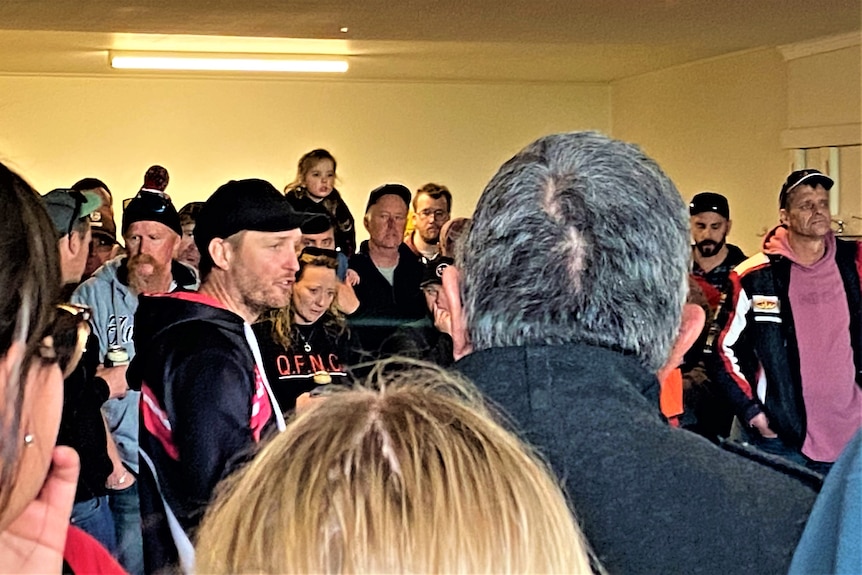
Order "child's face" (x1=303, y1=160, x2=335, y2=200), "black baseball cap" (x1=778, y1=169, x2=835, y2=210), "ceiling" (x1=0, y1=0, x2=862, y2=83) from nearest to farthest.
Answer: "black baseball cap" (x1=778, y1=169, x2=835, y2=210) → "child's face" (x1=303, y1=160, x2=335, y2=200) → "ceiling" (x1=0, y1=0, x2=862, y2=83)

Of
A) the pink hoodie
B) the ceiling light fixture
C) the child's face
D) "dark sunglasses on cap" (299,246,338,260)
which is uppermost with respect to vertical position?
the ceiling light fixture

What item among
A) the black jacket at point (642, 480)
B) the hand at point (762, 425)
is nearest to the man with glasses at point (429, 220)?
the hand at point (762, 425)

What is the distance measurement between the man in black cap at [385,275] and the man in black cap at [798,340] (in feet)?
4.18

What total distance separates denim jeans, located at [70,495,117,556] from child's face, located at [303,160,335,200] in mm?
2973

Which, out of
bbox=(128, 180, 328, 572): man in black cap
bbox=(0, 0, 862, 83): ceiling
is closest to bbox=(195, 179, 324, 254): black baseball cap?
bbox=(128, 180, 328, 572): man in black cap

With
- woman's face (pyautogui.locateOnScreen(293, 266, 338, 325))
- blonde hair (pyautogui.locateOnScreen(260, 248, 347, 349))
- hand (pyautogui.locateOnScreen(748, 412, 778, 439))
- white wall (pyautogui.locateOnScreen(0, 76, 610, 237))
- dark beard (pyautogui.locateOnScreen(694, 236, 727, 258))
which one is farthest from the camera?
white wall (pyautogui.locateOnScreen(0, 76, 610, 237))

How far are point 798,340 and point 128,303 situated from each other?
218 cm

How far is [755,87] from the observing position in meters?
9.37

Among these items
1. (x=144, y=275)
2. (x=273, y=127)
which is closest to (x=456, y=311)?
(x=144, y=275)

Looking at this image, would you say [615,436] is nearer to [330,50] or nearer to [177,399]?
[177,399]

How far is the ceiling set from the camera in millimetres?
6680

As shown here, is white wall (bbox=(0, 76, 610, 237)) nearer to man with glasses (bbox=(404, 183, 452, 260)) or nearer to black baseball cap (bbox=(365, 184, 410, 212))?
man with glasses (bbox=(404, 183, 452, 260))

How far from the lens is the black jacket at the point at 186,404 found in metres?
2.15

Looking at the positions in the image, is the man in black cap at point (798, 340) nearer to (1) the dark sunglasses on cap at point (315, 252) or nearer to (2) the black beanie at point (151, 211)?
(1) the dark sunglasses on cap at point (315, 252)
